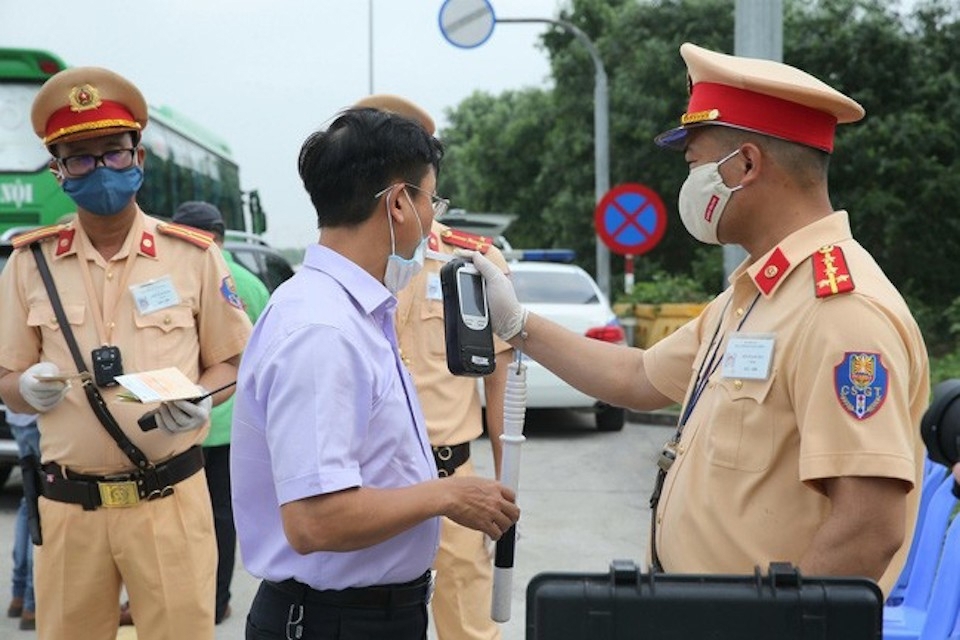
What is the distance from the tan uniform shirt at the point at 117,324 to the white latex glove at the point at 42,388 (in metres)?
0.04

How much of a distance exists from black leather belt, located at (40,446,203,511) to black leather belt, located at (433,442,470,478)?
38.0 inches

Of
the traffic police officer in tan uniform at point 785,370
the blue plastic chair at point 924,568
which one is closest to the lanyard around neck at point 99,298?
the traffic police officer in tan uniform at point 785,370

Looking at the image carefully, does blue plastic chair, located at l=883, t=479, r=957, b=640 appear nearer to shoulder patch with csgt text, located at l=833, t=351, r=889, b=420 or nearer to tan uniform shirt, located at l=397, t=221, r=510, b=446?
tan uniform shirt, located at l=397, t=221, r=510, b=446

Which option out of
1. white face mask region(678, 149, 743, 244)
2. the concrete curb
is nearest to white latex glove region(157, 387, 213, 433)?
white face mask region(678, 149, 743, 244)

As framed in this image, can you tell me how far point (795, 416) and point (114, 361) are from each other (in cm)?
196

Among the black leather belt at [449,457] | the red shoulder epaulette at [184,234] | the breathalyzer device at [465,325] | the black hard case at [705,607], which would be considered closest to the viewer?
the black hard case at [705,607]

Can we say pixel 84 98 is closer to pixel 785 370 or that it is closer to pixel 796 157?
pixel 796 157

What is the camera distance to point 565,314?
10.8 metres

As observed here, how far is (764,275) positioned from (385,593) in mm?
1052

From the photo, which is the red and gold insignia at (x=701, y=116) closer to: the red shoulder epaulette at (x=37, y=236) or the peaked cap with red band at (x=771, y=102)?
the peaked cap with red band at (x=771, y=102)

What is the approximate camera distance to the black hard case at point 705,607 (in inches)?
70.7

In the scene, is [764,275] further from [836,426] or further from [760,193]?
[836,426]

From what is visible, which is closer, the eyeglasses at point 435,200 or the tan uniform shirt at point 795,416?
the tan uniform shirt at point 795,416

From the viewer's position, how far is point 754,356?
236 cm
